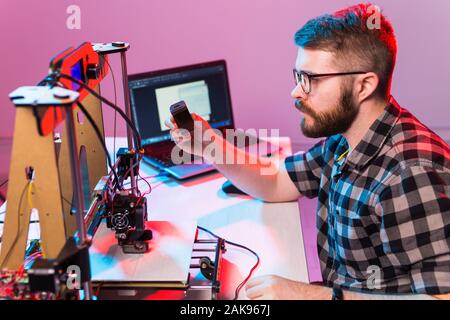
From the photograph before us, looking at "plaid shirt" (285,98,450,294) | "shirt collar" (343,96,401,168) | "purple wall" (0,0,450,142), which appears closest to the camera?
"plaid shirt" (285,98,450,294)

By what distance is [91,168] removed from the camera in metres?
1.65

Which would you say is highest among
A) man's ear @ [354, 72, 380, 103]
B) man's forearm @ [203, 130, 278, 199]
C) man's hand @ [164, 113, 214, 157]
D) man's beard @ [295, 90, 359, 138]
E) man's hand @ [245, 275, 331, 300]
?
man's ear @ [354, 72, 380, 103]

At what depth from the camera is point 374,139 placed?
5.03 ft

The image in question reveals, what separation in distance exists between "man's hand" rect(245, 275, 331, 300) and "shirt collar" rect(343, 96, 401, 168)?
13.5 inches

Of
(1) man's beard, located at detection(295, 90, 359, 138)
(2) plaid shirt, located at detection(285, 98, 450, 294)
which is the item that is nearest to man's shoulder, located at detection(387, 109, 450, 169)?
(2) plaid shirt, located at detection(285, 98, 450, 294)

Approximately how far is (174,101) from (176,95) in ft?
0.08

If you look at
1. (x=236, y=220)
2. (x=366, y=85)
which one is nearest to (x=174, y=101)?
(x=236, y=220)

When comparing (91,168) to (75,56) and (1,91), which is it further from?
(1,91)

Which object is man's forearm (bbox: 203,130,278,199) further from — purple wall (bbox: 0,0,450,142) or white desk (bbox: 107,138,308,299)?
purple wall (bbox: 0,0,450,142)

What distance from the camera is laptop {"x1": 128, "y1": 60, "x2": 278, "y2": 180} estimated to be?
2.20m

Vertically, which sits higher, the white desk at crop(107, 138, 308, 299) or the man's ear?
the man's ear

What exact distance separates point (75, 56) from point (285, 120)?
7.55 ft

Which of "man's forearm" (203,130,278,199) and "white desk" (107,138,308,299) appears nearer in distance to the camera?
"white desk" (107,138,308,299)

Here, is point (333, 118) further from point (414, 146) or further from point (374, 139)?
point (414, 146)
